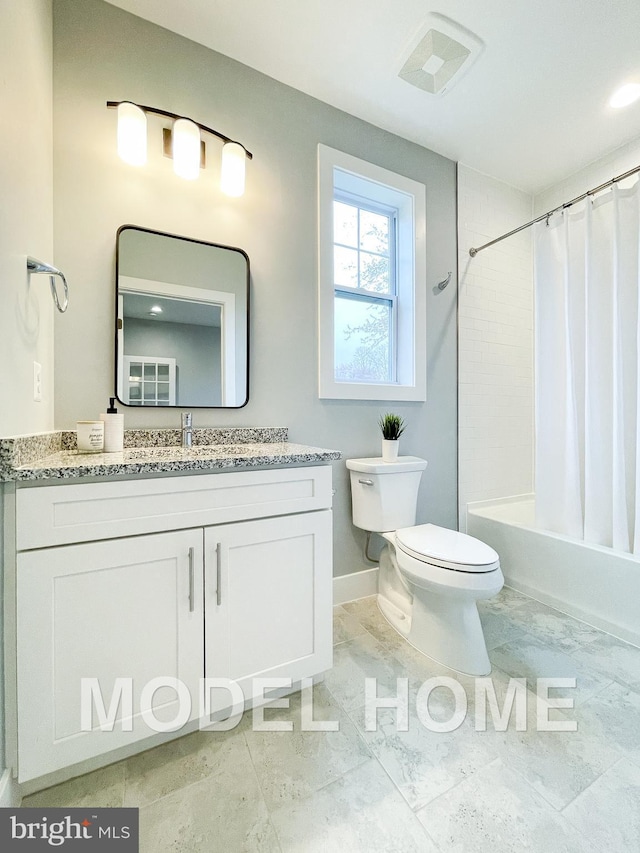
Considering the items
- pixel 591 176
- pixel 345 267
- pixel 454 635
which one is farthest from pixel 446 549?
pixel 591 176

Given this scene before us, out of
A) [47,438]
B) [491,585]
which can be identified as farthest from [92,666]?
[491,585]

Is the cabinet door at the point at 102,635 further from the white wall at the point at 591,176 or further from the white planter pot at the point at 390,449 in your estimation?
the white wall at the point at 591,176

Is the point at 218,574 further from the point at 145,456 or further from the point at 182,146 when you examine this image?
the point at 182,146

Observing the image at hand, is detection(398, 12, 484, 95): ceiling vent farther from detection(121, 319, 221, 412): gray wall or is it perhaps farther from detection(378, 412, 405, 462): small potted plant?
detection(378, 412, 405, 462): small potted plant

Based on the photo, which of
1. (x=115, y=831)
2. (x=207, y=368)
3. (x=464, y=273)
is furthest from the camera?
(x=464, y=273)

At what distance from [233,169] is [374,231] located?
941 millimetres

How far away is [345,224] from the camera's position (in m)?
2.07

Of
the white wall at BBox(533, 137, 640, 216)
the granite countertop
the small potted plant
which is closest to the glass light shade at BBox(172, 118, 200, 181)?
the granite countertop

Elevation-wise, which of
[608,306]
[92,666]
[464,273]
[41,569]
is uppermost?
[464,273]

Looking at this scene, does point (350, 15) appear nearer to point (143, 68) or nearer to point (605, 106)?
point (143, 68)

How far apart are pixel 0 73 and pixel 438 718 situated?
2.18 metres

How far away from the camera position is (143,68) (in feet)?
4.80

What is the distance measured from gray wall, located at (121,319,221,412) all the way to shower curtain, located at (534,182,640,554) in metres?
1.82

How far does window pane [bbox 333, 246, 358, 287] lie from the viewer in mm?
2012
